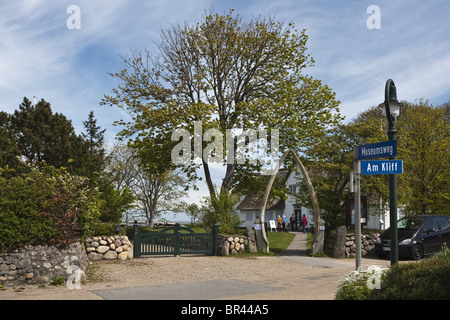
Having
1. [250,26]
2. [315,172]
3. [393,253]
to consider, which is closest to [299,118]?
[315,172]

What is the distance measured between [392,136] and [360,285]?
4511 mm

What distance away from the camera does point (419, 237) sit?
16.9 m

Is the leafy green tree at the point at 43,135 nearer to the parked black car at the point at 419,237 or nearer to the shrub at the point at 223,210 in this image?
the shrub at the point at 223,210

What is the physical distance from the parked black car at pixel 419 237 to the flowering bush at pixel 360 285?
9509mm

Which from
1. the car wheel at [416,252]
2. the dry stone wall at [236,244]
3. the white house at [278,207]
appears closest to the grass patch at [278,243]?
the dry stone wall at [236,244]

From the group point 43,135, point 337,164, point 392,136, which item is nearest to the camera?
point 392,136

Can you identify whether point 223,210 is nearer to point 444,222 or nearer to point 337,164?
point 337,164

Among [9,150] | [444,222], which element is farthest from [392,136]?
[9,150]

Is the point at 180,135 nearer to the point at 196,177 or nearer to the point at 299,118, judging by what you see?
the point at 196,177

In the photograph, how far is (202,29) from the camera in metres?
25.4

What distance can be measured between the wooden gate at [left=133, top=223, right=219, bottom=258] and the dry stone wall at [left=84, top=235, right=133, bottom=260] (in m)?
0.44

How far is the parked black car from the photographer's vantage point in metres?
16.6

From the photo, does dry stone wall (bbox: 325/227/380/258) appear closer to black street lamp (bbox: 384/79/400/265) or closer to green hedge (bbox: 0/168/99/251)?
black street lamp (bbox: 384/79/400/265)
